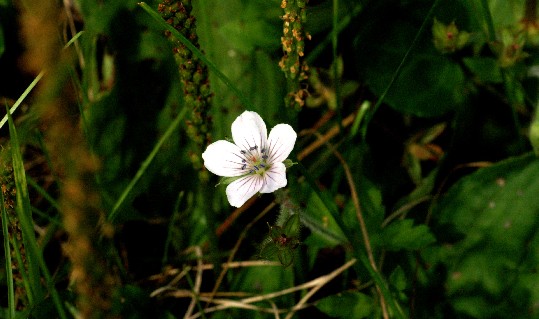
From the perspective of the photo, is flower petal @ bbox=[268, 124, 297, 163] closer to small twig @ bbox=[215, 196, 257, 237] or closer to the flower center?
the flower center

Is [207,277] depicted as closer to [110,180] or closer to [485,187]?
[110,180]

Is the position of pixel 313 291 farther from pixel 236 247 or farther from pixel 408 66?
pixel 408 66

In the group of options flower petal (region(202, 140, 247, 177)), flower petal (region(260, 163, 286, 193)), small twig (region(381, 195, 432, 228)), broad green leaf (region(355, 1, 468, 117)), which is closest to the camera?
flower petal (region(260, 163, 286, 193))

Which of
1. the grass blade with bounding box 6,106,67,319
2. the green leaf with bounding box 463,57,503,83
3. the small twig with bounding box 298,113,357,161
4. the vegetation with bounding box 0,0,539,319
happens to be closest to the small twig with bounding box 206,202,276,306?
the vegetation with bounding box 0,0,539,319

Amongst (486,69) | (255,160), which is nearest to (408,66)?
(486,69)

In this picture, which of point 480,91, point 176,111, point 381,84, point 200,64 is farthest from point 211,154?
point 480,91

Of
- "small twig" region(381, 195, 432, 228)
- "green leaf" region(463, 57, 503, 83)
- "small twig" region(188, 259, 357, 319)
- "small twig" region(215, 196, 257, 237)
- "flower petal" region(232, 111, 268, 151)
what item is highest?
"green leaf" region(463, 57, 503, 83)
